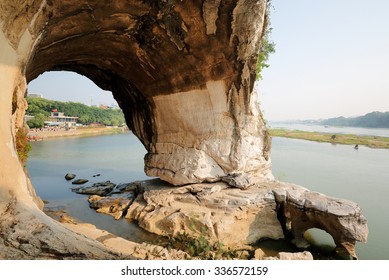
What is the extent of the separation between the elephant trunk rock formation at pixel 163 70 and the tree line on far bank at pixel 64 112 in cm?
3271

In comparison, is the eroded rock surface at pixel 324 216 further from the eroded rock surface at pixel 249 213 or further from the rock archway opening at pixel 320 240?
the rock archway opening at pixel 320 240

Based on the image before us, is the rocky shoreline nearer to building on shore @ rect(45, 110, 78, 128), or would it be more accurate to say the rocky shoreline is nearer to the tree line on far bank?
the tree line on far bank

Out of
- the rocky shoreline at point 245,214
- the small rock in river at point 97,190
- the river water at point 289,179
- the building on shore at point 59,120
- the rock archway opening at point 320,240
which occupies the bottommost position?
the rock archway opening at point 320,240

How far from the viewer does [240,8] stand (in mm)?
6781

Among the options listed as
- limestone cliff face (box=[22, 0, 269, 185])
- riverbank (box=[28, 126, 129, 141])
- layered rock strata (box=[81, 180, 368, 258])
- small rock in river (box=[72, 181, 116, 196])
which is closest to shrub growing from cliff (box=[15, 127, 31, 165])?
limestone cliff face (box=[22, 0, 269, 185])

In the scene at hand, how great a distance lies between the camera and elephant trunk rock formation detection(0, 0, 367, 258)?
3.52 metres

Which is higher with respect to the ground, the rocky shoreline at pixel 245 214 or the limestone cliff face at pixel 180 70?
the limestone cliff face at pixel 180 70

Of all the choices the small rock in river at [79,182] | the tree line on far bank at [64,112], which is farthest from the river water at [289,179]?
the tree line on far bank at [64,112]

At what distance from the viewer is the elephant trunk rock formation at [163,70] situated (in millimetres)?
3520
